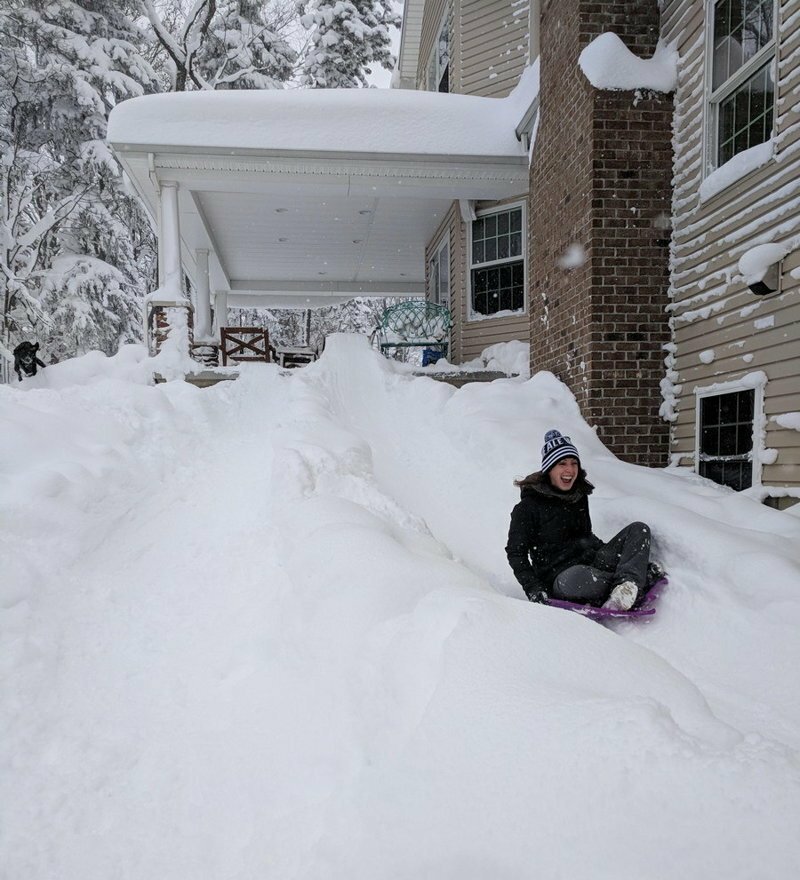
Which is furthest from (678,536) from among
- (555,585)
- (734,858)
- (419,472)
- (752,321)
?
(419,472)

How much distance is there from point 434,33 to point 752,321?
1177cm

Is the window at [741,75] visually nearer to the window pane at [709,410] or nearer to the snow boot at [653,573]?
the window pane at [709,410]

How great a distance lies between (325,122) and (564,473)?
24.7 ft

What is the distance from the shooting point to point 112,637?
111 inches

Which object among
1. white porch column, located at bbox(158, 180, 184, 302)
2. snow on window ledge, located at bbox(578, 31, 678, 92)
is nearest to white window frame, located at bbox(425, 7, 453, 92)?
white porch column, located at bbox(158, 180, 184, 302)

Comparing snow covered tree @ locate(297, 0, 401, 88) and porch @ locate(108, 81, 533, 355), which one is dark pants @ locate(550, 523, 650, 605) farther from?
snow covered tree @ locate(297, 0, 401, 88)

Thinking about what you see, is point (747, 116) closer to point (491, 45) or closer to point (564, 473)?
point (564, 473)

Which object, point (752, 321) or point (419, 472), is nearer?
point (752, 321)

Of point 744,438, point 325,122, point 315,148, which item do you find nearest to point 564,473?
point 744,438

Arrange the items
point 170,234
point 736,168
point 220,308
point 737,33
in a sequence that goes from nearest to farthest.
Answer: point 736,168 → point 737,33 → point 170,234 → point 220,308

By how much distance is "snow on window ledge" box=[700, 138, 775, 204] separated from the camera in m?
4.67

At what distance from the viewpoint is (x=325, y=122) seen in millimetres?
9164

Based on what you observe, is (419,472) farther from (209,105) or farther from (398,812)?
(209,105)

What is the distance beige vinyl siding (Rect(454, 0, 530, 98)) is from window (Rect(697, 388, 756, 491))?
7784 millimetres
